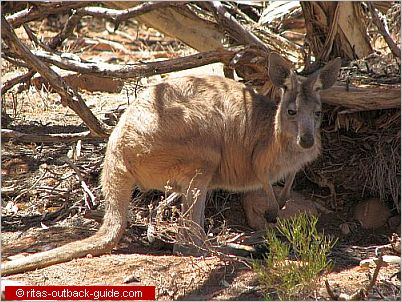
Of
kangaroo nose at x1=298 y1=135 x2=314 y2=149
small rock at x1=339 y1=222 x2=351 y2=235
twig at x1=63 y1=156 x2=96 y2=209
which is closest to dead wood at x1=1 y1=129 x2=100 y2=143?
twig at x1=63 y1=156 x2=96 y2=209

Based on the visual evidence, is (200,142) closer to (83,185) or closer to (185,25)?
(83,185)

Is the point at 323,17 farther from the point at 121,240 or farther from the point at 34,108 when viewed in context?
the point at 34,108

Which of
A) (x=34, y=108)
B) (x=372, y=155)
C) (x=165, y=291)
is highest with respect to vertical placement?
(x=34, y=108)

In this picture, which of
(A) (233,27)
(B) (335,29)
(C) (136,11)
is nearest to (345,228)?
(B) (335,29)

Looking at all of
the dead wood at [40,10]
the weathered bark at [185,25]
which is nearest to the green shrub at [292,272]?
the weathered bark at [185,25]

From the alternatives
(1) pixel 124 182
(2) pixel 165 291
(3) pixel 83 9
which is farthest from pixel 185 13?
(2) pixel 165 291

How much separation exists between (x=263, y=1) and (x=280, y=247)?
3.70 metres

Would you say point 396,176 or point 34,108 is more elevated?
point 34,108

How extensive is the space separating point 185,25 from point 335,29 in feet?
5.10

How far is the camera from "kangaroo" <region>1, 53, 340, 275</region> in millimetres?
5145

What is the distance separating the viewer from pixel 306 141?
16.6ft

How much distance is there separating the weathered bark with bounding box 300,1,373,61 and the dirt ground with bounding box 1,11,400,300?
1.30m

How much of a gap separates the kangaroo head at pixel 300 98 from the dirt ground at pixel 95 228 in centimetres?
89

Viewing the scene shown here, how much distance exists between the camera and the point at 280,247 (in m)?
4.30
